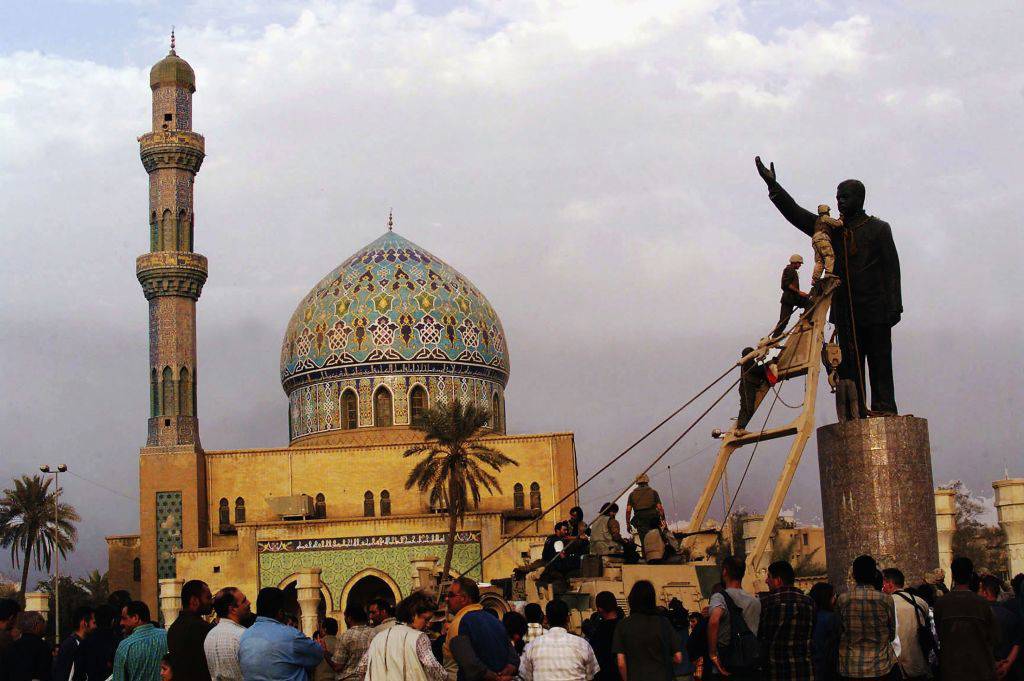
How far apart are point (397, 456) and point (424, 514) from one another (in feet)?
Answer: 7.58

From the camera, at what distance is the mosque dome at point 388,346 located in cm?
4281

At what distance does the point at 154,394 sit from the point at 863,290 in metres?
30.5

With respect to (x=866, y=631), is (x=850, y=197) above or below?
above

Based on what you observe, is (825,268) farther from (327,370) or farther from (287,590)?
(327,370)

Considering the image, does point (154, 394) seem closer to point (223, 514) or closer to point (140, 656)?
point (223, 514)

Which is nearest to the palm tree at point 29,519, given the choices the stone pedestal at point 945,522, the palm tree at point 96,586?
the palm tree at point 96,586

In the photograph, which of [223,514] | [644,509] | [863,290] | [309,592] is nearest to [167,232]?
[223,514]

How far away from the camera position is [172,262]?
3875 centimetres

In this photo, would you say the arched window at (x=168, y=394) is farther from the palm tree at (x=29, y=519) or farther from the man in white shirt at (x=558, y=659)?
the man in white shirt at (x=558, y=659)

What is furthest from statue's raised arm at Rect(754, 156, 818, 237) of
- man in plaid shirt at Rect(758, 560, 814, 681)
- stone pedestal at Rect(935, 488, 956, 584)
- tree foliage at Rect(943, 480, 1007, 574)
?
tree foliage at Rect(943, 480, 1007, 574)

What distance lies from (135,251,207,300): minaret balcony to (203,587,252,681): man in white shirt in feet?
103

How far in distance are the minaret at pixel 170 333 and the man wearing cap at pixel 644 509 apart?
92.7ft

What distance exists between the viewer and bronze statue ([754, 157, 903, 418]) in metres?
10.9

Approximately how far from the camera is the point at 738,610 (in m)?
7.96
